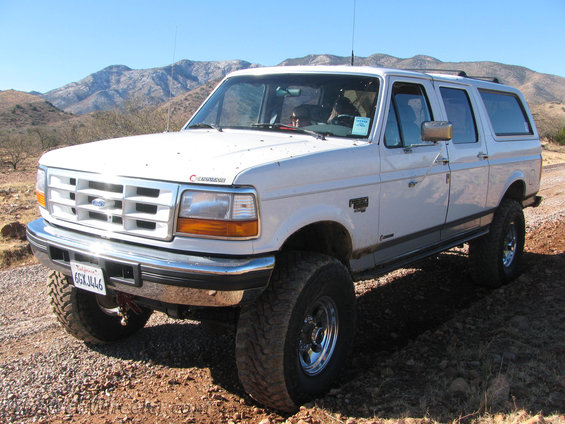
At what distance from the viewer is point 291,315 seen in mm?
2943

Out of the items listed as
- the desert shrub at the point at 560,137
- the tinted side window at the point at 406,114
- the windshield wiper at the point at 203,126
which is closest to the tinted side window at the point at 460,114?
the tinted side window at the point at 406,114

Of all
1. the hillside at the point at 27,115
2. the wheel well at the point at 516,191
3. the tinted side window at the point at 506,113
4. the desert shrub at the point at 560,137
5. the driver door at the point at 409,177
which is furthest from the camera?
the hillside at the point at 27,115

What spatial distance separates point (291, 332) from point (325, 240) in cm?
81

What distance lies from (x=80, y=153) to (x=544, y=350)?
373 cm

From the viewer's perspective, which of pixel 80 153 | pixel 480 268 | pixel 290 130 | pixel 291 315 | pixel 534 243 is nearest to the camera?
pixel 291 315

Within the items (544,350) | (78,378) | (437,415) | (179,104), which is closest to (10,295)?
(78,378)

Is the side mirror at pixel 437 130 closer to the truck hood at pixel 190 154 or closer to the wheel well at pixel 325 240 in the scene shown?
the truck hood at pixel 190 154

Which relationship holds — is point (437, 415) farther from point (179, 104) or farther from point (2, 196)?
point (179, 104)

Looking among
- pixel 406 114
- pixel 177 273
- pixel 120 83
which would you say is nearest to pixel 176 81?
pixel 120 83

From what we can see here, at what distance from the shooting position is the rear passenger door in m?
4.69

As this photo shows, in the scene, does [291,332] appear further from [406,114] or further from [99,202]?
[406,114]

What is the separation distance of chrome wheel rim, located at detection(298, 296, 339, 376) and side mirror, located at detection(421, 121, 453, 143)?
1538 millimetres

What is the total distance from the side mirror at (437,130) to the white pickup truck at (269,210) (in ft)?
0.06

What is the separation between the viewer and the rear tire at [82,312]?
373cm
